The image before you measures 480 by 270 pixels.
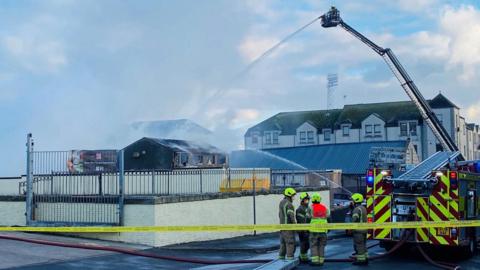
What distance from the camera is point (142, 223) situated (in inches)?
540

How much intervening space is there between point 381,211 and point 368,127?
5748cm

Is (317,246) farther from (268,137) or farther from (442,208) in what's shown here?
(268,137)

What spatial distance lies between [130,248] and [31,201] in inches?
138

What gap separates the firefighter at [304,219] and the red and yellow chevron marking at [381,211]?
5.11 ft

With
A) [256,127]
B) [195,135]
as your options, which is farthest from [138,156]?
[256,127]

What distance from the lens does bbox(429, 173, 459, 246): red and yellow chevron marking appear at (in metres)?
11.6

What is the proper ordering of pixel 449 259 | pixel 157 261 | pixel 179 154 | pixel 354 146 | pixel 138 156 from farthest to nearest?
pixel 354 146 < pixel 138 156 < pixel 179 154 < pixel 449 259 < pixel 157 261

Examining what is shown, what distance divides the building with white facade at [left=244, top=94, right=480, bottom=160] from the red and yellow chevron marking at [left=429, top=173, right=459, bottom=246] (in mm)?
52378

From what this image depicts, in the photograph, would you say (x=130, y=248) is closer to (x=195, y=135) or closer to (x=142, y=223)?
(x=142, y=223)

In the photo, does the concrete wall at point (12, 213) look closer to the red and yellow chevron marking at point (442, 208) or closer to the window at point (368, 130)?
the red and yellow chevron marking at point (442, 208)

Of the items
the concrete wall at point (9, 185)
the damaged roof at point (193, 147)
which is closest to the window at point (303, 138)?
the damaged roof at point (193, 147)

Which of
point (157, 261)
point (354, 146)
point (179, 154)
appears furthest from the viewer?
point (354, 146)

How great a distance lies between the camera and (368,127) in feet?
225

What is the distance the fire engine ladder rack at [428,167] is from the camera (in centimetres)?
1224
